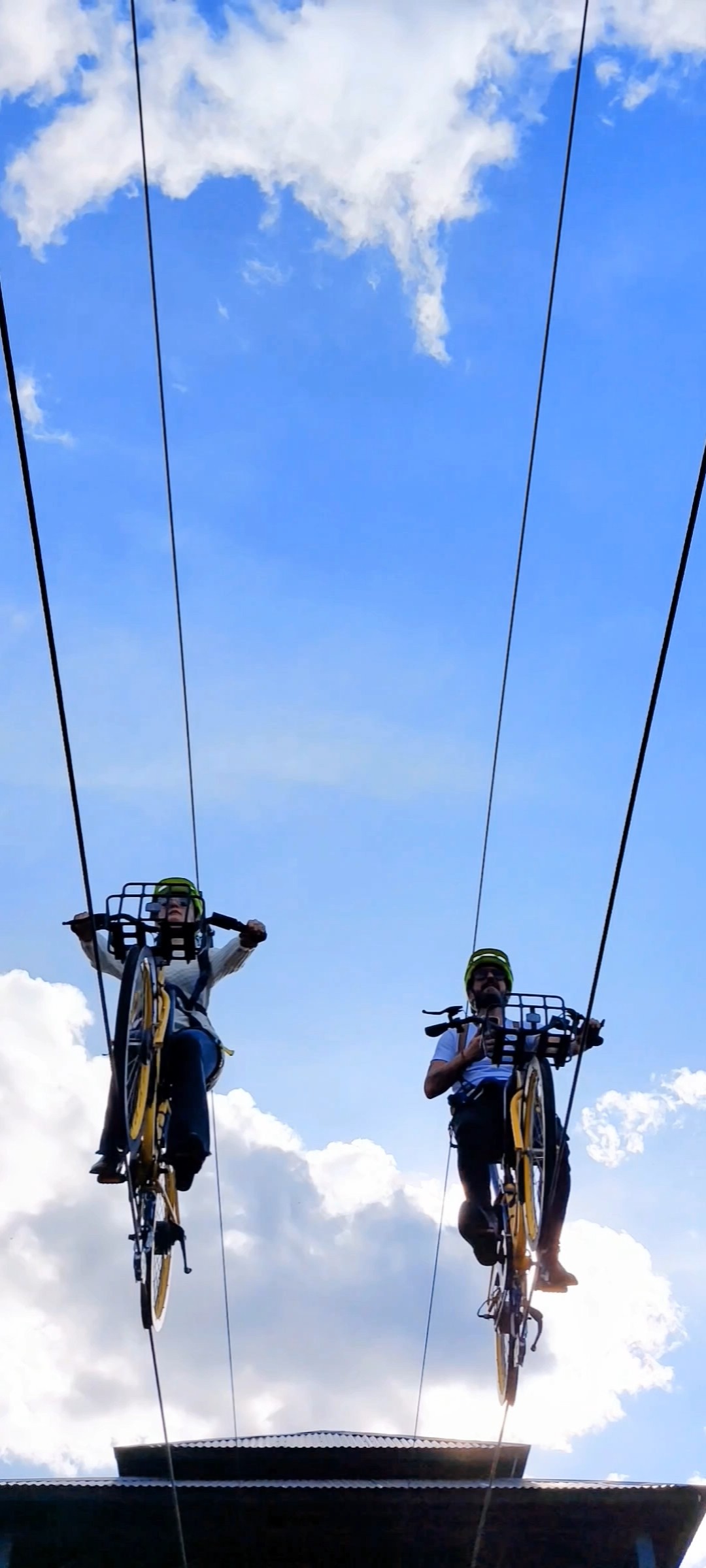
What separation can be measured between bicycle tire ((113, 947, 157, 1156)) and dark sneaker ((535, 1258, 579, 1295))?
2695 millimetres

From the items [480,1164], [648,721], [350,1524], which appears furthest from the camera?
[350,1524]

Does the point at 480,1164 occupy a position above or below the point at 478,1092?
below

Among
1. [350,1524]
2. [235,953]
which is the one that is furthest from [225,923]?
[350,1524]

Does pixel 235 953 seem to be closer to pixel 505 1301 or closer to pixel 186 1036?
pixel 186 1036

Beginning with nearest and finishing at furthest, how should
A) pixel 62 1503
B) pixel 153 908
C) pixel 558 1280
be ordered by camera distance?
pixel 153 908 → pixel 558 1280 → pixel 62 1503

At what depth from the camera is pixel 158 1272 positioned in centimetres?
876

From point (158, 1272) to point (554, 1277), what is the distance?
2.52 m

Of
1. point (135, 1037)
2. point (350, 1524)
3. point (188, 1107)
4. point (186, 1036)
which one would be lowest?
point (350, 1524)

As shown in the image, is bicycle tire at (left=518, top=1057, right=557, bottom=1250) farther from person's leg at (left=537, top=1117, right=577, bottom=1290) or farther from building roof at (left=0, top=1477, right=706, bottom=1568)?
building roof at (left=0, top=1477, right=706, bottom=1568)

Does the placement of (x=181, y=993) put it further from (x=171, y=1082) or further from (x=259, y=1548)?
(x=259, y=1548)

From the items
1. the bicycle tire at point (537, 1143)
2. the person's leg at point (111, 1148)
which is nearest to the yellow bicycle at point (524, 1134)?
the bicycle tire at point (537, 1143)

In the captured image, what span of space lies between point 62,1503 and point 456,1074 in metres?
6.30

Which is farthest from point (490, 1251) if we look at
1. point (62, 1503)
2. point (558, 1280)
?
point (62, 1503)

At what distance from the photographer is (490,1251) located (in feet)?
30.0
